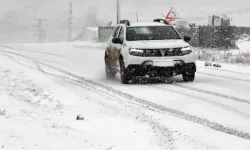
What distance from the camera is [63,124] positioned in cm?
649

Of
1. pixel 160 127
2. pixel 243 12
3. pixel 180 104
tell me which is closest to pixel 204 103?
pixel 180 104

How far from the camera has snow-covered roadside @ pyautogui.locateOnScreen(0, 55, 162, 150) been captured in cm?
544

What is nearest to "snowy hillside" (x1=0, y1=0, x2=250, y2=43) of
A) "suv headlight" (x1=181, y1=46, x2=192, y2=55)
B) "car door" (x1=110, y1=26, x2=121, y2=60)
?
"car door" (x1=110, y1=26, x2=121, y2=60)

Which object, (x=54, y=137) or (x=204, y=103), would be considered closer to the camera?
(x=54, y=137)

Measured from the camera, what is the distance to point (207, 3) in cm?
8500

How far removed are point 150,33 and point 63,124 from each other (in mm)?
7062

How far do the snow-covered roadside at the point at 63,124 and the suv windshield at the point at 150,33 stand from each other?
11.1ft

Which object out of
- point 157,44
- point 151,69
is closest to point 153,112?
point 151,69

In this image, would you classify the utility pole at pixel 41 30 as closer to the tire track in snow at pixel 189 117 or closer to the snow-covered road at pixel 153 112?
the snow-covered road at pixel 153 112

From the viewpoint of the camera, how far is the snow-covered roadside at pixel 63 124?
544 centimetres

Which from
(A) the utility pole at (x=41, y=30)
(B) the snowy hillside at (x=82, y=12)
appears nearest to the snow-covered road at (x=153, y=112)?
(B) the snowy hillside at (x=82, y=12)

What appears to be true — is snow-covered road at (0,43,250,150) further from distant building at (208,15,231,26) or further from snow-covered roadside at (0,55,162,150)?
distant building at (208,15,231,26)

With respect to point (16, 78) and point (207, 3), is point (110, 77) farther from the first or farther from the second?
point (207, 3)

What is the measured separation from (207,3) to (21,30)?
41.0m
